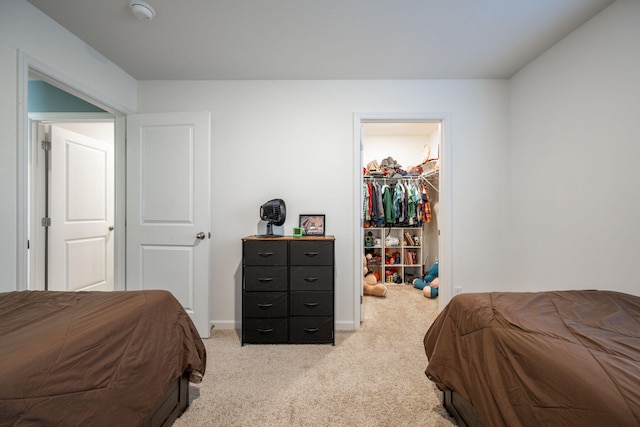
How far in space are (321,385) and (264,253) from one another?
3.44 feet

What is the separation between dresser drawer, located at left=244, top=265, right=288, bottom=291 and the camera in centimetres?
218

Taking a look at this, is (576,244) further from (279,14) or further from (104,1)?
(104,1)

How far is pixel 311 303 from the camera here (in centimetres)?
219

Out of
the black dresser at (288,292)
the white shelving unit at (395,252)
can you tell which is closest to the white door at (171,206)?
the black dresser at (288,292)

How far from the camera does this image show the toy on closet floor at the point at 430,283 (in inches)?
133

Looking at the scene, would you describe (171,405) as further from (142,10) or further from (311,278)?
(142,10)

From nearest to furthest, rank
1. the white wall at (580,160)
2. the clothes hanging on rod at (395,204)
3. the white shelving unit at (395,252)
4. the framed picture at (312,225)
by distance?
the white wall at (580,160) < the framed picture at (312,225) < the clothes hanging on rod at (395,204) < the white shelving unit at (395,252)

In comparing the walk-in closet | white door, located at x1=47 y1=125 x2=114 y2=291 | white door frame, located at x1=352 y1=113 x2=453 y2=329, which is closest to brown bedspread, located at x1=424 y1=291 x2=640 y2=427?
white door frame, located at x1=352 y1=113 x2=453 y2=329

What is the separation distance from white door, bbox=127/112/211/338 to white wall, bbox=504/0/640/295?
113 inches

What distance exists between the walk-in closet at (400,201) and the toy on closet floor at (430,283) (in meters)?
0.09

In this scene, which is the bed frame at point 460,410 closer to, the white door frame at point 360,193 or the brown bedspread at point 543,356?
the brown bedspread at point 543,356

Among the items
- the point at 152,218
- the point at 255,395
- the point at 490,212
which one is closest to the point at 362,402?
the point at 255,395

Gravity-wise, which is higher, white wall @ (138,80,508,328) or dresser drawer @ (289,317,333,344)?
white wall @ (138,80,508,328)

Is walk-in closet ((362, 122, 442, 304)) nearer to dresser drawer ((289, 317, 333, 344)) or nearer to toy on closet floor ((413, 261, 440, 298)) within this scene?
toy on closet floor ((413, 261, 440, 298))
